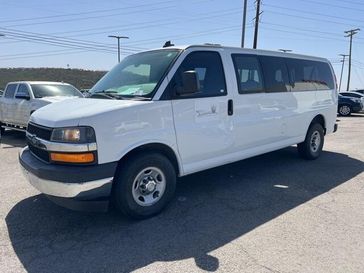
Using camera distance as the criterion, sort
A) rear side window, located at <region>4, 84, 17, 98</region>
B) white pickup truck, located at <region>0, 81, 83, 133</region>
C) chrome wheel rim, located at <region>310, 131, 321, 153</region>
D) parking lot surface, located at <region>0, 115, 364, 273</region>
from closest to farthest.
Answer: parking lot surface, located at <region>0, 115, 364, 273</region>
chrome wheel rim, located at <region>310, 131, 321, 153</region>
white pickup truck, located at <region>0, 81, 83, 133</region>
rear side window, located at <region>4, 84, 17, 98</region>

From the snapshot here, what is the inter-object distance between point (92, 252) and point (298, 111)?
15.4 feet

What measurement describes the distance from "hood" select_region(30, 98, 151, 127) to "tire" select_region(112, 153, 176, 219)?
64cm

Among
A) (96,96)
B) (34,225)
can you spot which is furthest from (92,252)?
(96,96)

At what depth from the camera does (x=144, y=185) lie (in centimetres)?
412

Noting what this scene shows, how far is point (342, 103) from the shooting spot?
20812 millimetres

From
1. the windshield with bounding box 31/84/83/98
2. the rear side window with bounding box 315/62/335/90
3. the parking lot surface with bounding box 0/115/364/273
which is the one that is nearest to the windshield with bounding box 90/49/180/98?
the parking lot surface with bounding box 0/115/364/273

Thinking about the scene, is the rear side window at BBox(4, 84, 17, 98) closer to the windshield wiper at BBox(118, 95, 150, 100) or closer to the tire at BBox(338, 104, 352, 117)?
the windshield wiper at BBox(118, 95, 150, 100)

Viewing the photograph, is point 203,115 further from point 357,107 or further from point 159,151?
point 357,107

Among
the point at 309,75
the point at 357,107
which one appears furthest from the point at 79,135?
the point at 357,107

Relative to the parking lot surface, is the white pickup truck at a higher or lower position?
higher

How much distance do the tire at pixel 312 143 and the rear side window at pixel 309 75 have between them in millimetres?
862

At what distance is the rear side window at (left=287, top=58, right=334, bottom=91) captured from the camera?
253 inches

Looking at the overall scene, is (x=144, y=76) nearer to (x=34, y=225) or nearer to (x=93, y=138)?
(x=93, y=138)

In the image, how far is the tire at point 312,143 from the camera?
277 inches
